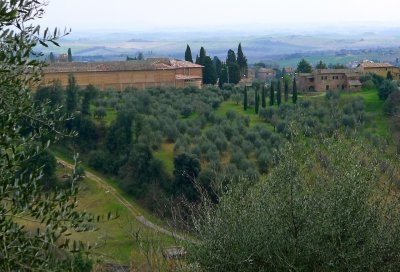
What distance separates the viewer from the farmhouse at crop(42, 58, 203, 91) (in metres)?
40.6

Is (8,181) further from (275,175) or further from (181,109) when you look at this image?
(181,109)

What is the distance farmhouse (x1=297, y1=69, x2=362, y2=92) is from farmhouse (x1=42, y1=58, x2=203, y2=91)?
7.10 meters

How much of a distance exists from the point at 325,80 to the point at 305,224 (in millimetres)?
34940

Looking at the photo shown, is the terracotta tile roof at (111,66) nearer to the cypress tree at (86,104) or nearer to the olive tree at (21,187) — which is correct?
the cypress tree at (86,104)

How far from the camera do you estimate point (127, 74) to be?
41562 millimetres

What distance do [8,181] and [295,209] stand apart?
366cm

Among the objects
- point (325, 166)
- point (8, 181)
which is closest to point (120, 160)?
point (325, 166)

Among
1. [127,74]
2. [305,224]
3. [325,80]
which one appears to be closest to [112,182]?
[127,74]

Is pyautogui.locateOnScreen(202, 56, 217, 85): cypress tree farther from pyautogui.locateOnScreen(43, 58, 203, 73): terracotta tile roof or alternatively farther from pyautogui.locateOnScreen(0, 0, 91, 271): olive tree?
pyautogui.locateOnScreen(0, 0, 91, 271): olive tree

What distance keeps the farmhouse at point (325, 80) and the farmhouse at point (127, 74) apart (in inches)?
280

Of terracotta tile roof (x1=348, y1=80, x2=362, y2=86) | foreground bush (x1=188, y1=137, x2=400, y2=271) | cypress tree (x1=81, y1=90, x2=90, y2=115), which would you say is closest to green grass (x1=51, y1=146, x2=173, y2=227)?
cypress tree (x1=81, y1=90, x2=90, y2=115)

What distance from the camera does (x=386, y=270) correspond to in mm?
6328

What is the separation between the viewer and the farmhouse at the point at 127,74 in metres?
40.6

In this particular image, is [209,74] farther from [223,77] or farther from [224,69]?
[223,77]
